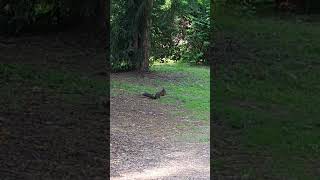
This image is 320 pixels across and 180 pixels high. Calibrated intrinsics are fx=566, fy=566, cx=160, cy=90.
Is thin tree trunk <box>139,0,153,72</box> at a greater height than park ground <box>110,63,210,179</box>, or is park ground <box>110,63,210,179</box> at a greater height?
thin tree trunk <box>139,0,153,72</box>

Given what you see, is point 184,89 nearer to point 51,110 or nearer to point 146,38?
point 146,38

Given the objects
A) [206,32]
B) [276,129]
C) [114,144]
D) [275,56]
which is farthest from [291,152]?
[206,32]

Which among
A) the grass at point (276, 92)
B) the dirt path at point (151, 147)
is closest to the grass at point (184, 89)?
the dirt path at point (151, 147)

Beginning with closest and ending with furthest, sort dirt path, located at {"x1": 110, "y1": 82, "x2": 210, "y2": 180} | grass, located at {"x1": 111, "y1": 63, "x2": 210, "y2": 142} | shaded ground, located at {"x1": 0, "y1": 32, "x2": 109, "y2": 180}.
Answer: shaded ground, located at {"x1": 0, "y1": 32, "x2": 109, "y2": 180}
dirt path, located at {"x1": 110, "y1": 82, "x2": 210, "y2": 180}
grass, located at {"x1": 111, "y1": 63, "x2": 210, "y2": 142}

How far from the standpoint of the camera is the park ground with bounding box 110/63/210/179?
6.50m

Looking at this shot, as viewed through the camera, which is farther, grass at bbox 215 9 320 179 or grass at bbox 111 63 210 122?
grass at bbox 111 63 210 122

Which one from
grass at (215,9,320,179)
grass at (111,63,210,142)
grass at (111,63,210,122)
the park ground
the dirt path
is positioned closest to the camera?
the dirt path

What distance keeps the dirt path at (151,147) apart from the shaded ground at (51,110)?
0.23m

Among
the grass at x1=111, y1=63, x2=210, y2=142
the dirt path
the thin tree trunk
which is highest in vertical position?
Answer: the thin tree trunk

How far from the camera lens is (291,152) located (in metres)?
6.93

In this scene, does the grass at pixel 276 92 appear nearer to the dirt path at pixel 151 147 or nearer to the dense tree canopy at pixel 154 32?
the dirt path at pixel 151 147

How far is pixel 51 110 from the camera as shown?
8.53 meters

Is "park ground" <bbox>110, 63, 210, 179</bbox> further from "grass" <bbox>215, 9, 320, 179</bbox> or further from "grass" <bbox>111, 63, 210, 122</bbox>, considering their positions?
"grass" <bbox>215, 9, 320, 179</bbox>

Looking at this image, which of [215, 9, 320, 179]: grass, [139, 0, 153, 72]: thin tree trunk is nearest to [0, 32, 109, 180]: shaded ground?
[139, 0, 153, 72]: thin tree trunk
